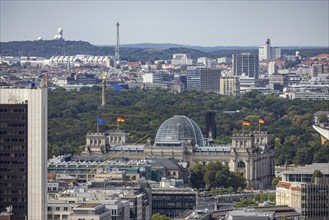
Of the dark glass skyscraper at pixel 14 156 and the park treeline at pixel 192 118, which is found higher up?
the dark glass skyscraper at pixel 14 156

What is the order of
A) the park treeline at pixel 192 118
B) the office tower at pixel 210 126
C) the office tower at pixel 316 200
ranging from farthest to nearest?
the office tower at pixel 210 126 < the park treeline at pixel 192 118 < the office tower at pixel 316 200

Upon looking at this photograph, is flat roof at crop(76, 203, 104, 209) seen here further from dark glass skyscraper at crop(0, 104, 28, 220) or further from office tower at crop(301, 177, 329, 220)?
office tower at crop(301, 177, 329, 220)

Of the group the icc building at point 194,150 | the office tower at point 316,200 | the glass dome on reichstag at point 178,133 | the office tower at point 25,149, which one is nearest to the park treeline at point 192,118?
the icc building at point 194,150

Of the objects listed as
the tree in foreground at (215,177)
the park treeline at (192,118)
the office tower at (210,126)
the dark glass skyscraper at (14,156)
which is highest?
the dark glass skyscraper at (14,156)

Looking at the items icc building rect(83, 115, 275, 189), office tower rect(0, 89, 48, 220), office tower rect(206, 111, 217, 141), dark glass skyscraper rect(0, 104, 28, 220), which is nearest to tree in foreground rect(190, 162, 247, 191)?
icc building rect(83, 115, 275, 189)

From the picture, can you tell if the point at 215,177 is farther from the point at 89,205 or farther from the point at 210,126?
the point at 89,205

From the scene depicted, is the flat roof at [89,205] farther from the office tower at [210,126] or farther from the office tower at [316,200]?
the office tower at [210,126]

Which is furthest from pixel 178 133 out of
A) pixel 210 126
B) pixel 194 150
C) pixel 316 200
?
pixel 316 200

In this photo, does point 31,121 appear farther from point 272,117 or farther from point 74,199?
point 272,117

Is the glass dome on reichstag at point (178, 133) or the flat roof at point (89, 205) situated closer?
the flat roof at point (89, 205)
